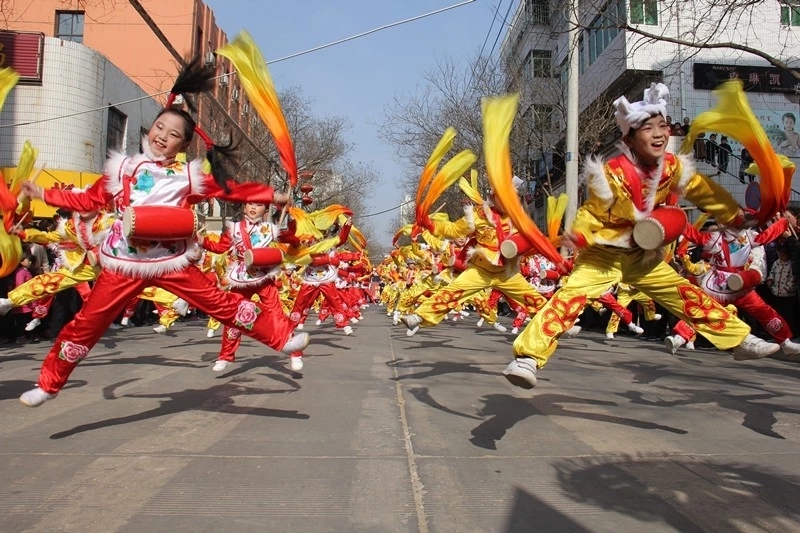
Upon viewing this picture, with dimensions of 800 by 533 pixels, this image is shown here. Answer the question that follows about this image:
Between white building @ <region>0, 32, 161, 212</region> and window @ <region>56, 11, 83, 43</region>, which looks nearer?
white building @ <region>0, 32, 161, 212</region>

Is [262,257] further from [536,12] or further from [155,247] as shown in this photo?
[536,12]

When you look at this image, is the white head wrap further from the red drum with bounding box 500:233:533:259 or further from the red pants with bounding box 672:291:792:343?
the red drum with bounding box 500:233:533:259

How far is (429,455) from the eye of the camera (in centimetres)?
401

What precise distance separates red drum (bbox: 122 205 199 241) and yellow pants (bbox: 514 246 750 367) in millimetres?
2301

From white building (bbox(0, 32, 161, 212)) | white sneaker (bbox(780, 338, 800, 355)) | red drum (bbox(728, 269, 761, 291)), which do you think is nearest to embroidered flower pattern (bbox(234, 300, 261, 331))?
white sneaker (bbox(780, 338, 800, 355))

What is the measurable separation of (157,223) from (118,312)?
69cm

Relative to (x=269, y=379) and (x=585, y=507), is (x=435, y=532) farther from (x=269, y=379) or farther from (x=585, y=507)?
(x=269, y=379)

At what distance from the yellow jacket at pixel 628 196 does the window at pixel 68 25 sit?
25136mm

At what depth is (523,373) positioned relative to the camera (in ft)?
12.7

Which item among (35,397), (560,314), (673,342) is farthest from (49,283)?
(673,342)

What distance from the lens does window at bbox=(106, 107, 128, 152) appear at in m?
19.8

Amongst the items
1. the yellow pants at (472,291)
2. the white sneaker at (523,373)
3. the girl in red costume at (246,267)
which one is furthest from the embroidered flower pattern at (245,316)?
the yellow pants at (472,291)

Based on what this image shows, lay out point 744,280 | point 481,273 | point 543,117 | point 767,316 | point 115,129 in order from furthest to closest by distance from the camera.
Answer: point 543,117, point 115,129, point 481,273, point 744,280, point 767,316

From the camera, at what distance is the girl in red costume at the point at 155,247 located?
170 inches
